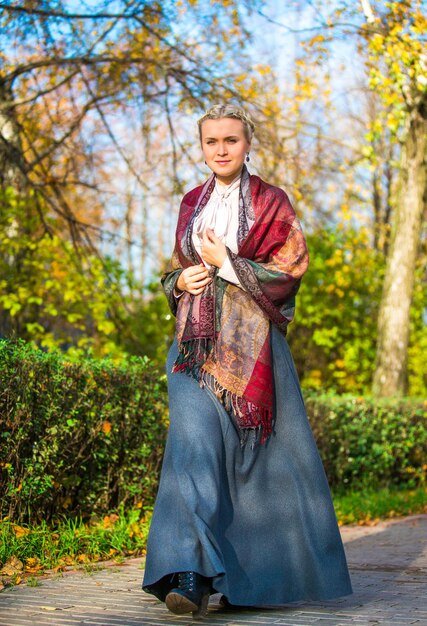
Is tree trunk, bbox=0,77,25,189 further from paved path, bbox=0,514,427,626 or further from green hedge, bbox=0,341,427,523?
paved path, bbox=0,514,427,626

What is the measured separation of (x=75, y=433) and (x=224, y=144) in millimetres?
2500

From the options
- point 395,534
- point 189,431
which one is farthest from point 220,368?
point 395,534

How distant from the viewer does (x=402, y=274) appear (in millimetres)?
12680

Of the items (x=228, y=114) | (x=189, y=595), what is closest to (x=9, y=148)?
(x=228, y=114)

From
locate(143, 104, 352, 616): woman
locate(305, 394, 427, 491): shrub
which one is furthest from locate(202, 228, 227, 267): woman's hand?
locate(305, 394, 427, 491): shrub

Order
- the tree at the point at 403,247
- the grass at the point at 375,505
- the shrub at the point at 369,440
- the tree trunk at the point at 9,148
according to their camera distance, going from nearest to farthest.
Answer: the grass at the point at 375,505, the shrub at the point at 369,440, the tree trunk at the point at 9,148, the tree at the point at 403,247

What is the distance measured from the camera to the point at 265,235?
159 inches

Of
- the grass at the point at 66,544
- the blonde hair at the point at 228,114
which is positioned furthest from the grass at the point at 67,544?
the blonde hair at the point at 228,114

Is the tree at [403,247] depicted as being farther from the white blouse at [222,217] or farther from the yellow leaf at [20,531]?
the white blouse at [222,217]

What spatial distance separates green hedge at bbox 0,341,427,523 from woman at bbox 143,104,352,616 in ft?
5.45

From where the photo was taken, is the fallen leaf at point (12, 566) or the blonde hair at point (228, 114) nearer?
the blonde hair at point (228, 114)

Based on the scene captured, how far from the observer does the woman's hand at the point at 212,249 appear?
3.93 meters

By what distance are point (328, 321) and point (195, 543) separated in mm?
13013

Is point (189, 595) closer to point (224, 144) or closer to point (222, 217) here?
point (222, 217)
